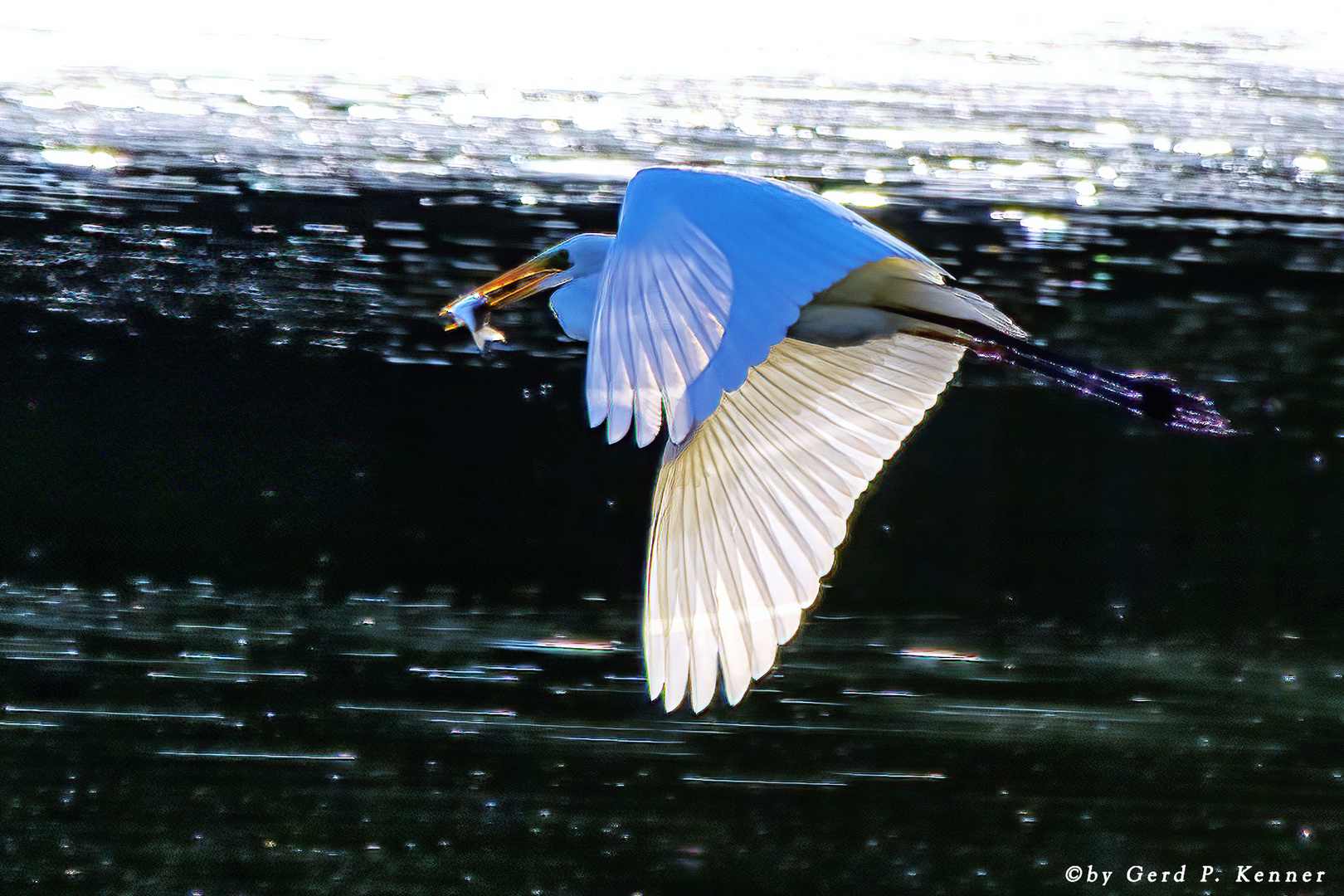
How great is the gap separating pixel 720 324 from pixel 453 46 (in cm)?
738

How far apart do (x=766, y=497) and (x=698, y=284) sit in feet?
2.80

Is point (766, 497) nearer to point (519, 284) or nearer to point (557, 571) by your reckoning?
point (519, 284)

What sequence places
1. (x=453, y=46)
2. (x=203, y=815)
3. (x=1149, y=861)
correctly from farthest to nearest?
(x=453, y=46) < (x=1149, y=861) < (x=203, y=815)

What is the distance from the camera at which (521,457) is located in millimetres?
4367

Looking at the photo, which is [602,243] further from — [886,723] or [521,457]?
[521,457]

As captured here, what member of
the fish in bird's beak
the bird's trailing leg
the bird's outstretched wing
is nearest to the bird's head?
the fish in bird's beak

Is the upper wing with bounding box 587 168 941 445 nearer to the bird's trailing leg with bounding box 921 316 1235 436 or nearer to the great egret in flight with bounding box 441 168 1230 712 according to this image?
the great egret in flight with bounding box 441 168 1230 712

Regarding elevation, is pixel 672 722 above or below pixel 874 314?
below

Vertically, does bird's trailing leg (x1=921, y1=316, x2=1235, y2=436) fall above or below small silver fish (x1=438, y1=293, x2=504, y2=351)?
above

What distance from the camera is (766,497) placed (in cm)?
269

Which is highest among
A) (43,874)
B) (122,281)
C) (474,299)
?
(474,299)

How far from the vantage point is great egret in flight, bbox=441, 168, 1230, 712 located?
1.81m

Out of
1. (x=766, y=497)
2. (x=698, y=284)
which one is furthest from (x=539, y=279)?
(x=698, y=284)

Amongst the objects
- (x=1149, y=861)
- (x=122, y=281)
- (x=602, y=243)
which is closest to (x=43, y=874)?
(x=602, y=243)
